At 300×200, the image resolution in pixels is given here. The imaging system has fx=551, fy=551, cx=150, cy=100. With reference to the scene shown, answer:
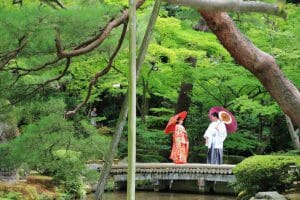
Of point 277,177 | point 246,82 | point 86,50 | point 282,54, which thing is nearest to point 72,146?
point 86,50

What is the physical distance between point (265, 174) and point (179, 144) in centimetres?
479

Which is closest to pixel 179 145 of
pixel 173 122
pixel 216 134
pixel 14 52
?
pixel 173 122

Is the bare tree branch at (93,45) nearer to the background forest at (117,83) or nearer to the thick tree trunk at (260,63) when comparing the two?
the background forest at (117,83)

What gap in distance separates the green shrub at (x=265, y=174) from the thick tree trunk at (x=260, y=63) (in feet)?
10.0

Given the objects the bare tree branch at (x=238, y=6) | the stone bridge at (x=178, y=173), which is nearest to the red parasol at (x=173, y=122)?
the stone bridge at (x=178, y=173)

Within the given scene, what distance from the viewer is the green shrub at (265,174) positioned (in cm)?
955

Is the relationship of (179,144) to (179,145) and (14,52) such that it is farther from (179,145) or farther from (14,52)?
(14,52)

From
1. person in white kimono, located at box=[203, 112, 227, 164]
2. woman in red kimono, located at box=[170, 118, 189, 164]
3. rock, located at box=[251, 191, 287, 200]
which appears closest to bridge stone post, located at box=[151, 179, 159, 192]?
woman in red kimono, located at box=[170, 118, 189, 164]

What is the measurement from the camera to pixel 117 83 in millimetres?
16125

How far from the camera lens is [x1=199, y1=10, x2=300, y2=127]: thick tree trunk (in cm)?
654

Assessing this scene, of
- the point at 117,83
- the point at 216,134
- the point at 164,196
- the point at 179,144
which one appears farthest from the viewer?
the point at 117,83

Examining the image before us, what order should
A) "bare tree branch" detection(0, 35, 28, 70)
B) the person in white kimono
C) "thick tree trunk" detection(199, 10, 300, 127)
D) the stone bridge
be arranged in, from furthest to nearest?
the person in white kimono < the stone bridge < "thick tree trunk" detection(199, 10, 300, 127) < "bare tree branch" detection(0, 35, 28, 70)

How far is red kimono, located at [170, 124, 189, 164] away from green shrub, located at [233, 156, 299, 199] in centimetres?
432

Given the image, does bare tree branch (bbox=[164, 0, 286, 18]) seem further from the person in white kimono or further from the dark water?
the person in white kimono
